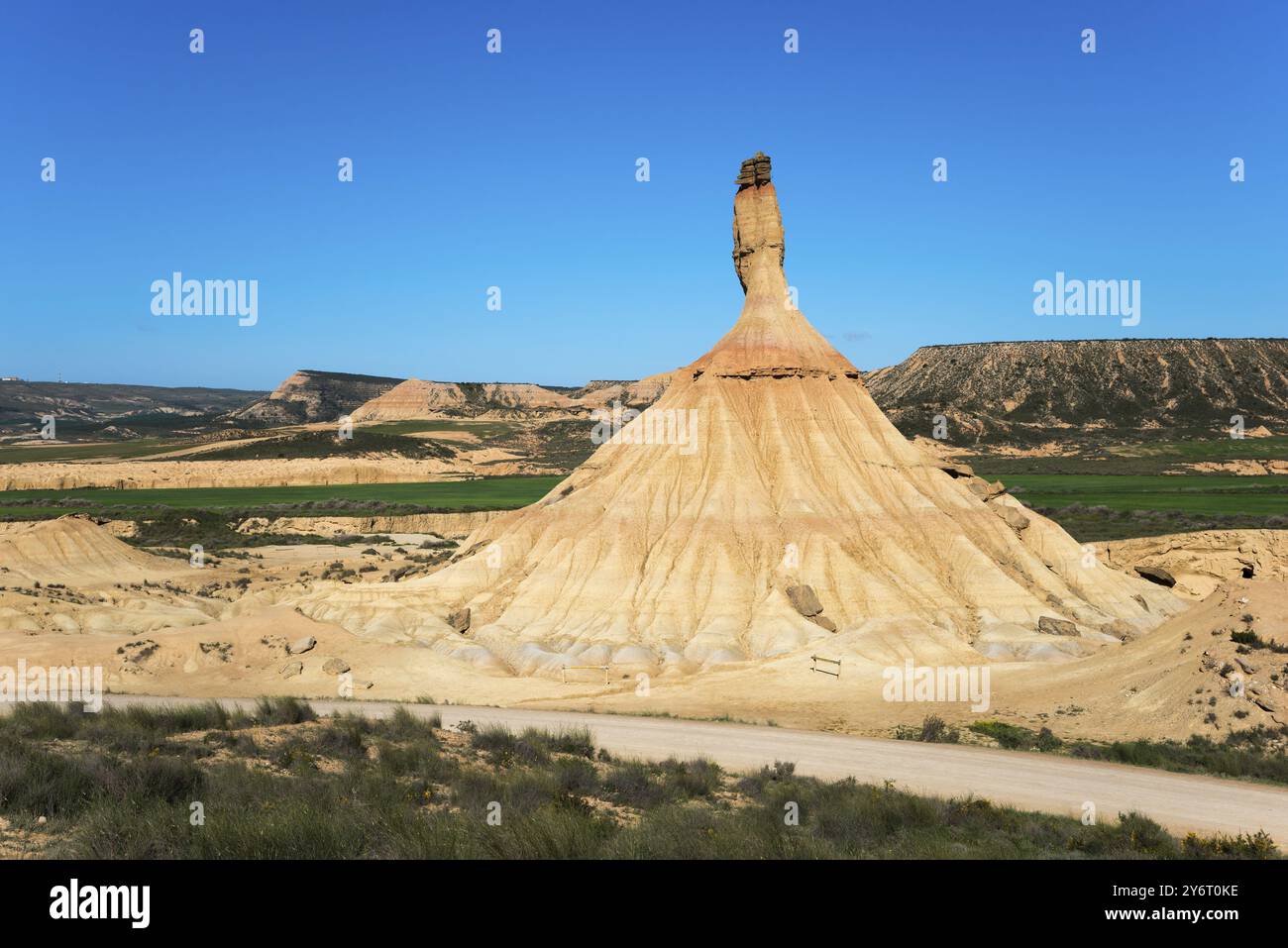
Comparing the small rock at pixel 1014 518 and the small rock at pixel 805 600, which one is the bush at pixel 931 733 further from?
the small rock at pixel 1014 518

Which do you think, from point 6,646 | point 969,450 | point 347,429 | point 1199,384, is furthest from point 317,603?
point 1199,384

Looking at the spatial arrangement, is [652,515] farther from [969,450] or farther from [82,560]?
[969,450]

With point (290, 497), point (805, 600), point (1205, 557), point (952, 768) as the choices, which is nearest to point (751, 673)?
point (805, 600)

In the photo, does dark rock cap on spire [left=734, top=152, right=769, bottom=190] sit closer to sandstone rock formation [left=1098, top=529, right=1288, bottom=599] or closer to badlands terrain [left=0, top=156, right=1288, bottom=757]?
badlands terrain [left=0, top=156, right=1288, bottom=757]

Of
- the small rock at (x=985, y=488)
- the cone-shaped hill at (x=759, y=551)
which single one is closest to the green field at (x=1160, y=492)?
the small rock at (x=985, y=488)

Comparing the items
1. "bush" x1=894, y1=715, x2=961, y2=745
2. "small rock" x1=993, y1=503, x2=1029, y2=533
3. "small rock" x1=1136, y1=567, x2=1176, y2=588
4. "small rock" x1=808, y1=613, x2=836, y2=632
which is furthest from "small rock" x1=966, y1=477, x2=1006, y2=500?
"bush" x1=894, y1=715, x2=961, y2=745

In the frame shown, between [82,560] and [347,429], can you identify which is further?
[347,429]

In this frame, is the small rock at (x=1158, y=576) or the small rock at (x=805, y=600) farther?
the small rock at (x=1158, y=576)
